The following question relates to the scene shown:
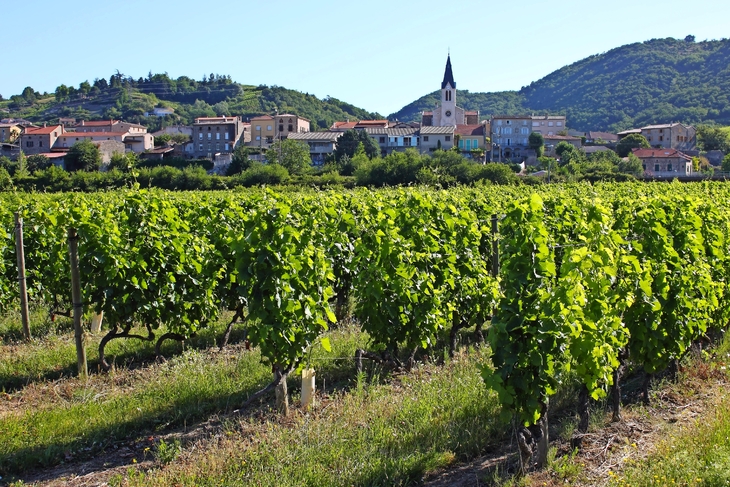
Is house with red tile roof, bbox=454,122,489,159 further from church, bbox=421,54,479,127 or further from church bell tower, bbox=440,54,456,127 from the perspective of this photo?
church bell tower, bbox=440,54,456,127

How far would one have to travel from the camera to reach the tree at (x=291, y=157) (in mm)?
69625

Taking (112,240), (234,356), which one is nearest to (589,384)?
(234,356)

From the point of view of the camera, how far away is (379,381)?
6941 millimetres

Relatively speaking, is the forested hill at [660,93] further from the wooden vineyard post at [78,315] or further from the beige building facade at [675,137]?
the wooden vineyard post at [78,315]

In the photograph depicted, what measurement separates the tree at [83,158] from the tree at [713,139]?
283 feet

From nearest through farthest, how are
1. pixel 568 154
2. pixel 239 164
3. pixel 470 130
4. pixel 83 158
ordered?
pixel 239 164
pixel 83 158
pixel 568 154
pixel 470 130

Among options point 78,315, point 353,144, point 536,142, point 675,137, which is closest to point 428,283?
point 78,315

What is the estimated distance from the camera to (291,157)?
70500 mm

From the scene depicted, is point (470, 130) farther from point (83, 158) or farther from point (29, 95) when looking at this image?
point (29, 95)

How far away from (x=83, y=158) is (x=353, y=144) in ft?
102

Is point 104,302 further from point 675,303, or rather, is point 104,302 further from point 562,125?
point 562,125

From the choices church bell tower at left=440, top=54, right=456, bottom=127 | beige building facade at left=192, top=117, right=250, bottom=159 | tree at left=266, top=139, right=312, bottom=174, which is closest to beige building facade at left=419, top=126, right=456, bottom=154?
church bell tower at left=440, top=54, right=456, bottom=127

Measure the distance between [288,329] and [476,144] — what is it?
88138 millimetres

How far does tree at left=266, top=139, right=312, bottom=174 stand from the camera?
69.6m
